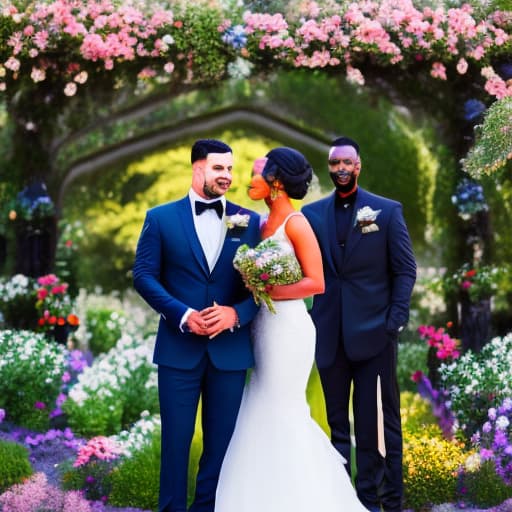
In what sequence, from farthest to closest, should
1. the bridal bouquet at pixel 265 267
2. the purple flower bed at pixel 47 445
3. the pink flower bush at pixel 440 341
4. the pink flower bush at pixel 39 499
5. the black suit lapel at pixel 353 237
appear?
the pink flower bush at pixel 440 341 → the purple flower bed at pixel 47 445 → the pink flower bush at pixel 39 499 → the black suit lapel at pixel 353 237 → the bridal bouquet at pixel 265 267

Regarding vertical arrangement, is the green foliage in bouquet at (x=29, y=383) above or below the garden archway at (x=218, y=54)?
below

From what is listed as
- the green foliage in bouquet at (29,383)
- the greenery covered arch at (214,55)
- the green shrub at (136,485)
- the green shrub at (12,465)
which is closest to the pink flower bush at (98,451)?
the green shrub at (136,485)

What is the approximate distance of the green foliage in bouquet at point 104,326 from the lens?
25.5 feet

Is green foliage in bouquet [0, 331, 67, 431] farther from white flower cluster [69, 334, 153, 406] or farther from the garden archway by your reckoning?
the garden archway

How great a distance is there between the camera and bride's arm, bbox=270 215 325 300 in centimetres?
517

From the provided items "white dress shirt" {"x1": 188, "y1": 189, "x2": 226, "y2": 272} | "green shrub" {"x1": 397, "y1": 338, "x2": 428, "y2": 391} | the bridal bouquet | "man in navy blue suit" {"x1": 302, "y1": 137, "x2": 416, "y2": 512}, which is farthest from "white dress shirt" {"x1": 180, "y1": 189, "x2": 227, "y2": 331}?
"green shrub" {"x1": 397, "y1": 338, "x2": 428, "y2": 391}

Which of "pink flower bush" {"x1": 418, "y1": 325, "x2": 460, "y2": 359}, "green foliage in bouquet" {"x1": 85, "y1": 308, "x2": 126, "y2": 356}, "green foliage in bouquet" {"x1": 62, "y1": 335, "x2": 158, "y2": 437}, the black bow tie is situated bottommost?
"green foliage in bouquet" {"x1": 62, "y1": 335, "x2": 158, "y2": 437}

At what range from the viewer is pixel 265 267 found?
4.96m

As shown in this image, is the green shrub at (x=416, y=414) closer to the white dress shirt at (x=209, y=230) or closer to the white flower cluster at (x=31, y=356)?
the white flower cluster at (x=31, y=356)

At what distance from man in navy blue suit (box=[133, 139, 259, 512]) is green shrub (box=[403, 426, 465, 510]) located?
186 cm

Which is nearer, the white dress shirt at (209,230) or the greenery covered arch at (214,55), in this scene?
the white dress shirt at (209,230)

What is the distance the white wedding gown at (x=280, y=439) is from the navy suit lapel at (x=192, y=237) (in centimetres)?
44

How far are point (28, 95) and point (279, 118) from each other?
2049 millimetres

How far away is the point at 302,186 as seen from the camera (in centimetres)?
→ 523
